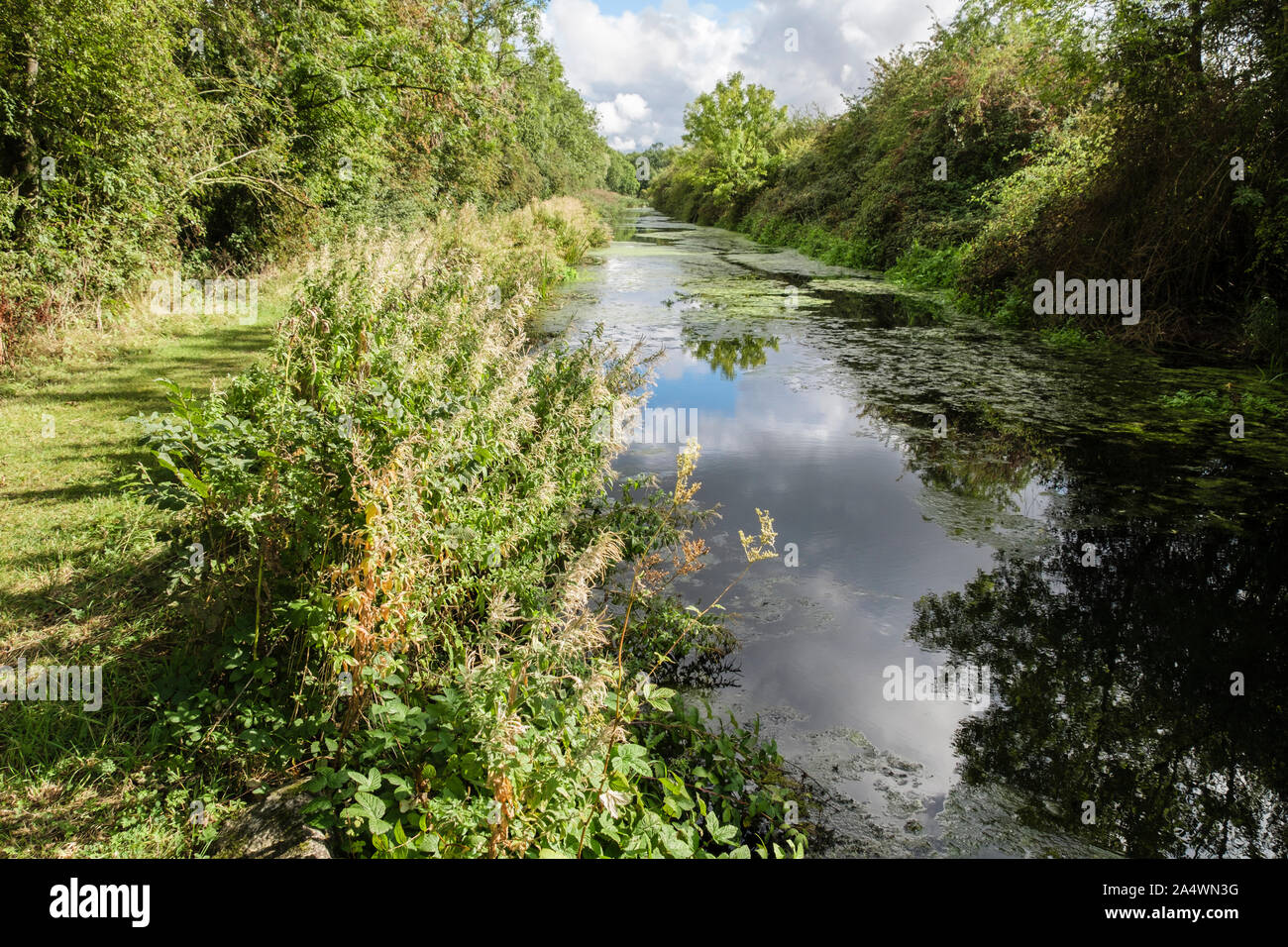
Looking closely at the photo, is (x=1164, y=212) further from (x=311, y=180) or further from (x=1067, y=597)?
(x=311, y=180)

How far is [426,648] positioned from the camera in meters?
3.04

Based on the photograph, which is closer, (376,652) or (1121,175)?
(376,652)

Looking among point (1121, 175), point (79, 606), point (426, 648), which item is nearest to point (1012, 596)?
point (426, 648)

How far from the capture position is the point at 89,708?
109 inches

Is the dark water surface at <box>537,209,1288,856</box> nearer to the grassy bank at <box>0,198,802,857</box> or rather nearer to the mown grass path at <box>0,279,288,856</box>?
the grassy bank at <box>0,198,802,857</box>

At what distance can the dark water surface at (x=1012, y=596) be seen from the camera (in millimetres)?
2922

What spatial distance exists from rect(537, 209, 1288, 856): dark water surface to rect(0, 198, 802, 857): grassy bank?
497 millimetres

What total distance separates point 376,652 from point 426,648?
404 mm

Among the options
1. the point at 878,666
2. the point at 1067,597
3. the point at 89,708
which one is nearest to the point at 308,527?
the point at 89,708

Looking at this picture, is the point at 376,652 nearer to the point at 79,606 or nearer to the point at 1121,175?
the point at 79,606

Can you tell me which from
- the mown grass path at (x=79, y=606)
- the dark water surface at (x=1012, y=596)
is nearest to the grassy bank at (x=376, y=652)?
the mown grass path at (x=79, y=606)

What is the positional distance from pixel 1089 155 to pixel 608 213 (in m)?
32.8

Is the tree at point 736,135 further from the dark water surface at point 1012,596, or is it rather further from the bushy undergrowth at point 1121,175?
the dark water surface at point 1012,596

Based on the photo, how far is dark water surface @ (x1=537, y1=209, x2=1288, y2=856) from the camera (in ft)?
9.59
